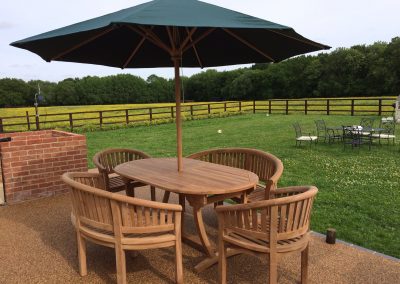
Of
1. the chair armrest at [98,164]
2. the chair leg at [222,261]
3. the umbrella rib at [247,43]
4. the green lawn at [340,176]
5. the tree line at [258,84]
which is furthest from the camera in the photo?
the tree line at [258,84]

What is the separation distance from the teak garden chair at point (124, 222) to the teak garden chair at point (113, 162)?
1.27m

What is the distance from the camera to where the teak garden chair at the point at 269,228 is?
7.90 feet

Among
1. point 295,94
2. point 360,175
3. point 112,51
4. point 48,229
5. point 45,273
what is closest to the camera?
point 45,273

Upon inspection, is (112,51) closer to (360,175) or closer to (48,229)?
(48,229)

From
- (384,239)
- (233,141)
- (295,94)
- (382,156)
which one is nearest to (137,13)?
(384,239)

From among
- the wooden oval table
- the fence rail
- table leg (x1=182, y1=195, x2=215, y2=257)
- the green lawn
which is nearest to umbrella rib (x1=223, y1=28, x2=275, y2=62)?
the wooden oval table

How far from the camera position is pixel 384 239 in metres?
3.70

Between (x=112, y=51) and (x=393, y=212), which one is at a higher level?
(x=112, y=51)

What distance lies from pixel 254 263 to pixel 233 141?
8437mm

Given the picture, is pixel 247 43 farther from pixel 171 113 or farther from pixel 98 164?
pixel 171 113

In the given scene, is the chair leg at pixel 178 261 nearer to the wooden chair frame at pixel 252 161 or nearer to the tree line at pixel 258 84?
the wooden chair frame at pixel 252 161

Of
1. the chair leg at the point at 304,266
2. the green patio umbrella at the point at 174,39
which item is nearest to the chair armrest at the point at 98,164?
the green patio umbrella at the point at 174,39

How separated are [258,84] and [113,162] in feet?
149

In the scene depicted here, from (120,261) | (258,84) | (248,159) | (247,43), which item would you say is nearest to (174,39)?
(247,43)
